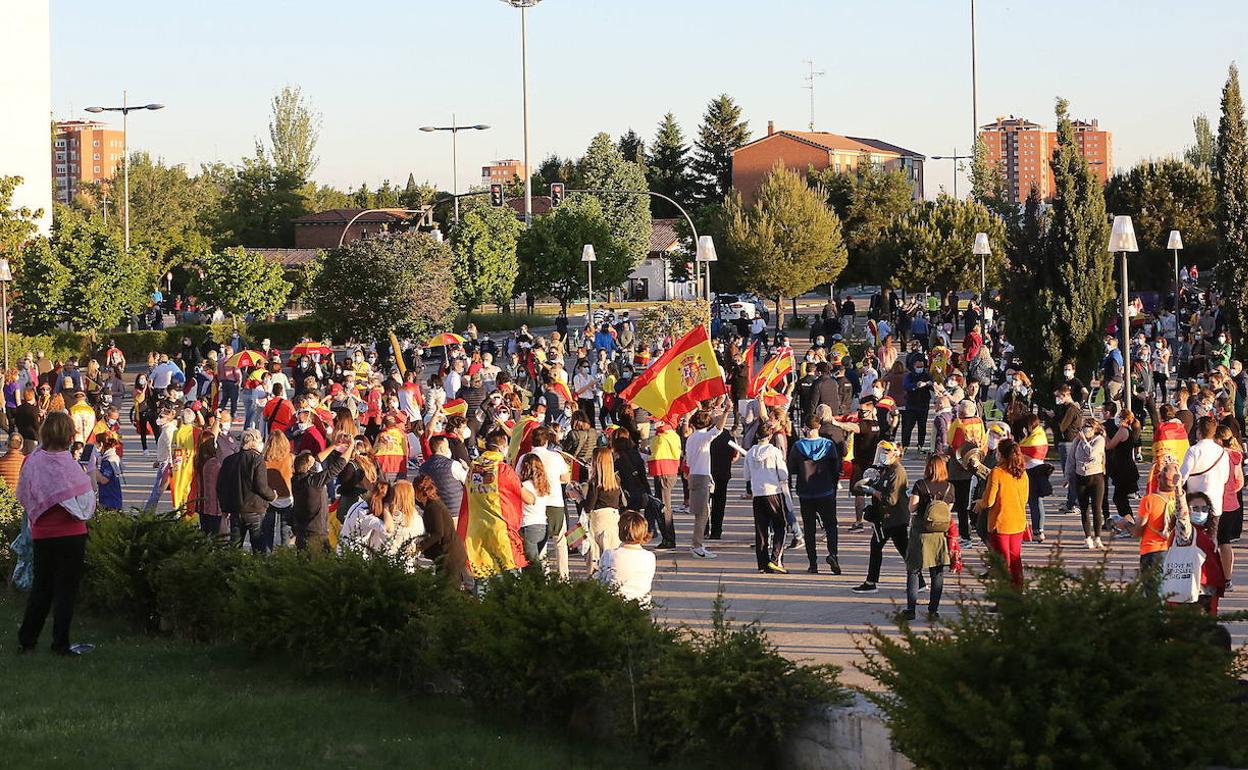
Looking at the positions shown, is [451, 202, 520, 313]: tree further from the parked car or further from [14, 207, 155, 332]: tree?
[14, 207, 155, 332]: tree

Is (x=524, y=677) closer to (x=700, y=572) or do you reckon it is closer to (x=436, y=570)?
(x=436, y=570)

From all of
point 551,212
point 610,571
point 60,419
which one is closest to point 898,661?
point 610,571

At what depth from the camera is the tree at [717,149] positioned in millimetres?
103500

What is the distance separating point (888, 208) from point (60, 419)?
186ft

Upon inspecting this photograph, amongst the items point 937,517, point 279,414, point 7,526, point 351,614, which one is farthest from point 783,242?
point 351,614

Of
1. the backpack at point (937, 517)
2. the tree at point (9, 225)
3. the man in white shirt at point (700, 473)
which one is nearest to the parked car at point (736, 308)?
the tree at point (9, 225)

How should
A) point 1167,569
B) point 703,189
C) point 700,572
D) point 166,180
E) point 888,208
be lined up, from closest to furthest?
point 1167,569
point 700,572
point 888,208
point 166,180
point 703,189

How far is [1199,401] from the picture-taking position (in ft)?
58.5

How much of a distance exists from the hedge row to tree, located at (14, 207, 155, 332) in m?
37.5

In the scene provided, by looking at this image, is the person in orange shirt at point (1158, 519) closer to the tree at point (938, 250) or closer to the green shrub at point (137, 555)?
the green shrub at point (137, 555)

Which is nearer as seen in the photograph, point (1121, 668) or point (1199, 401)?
point (1121, 668)

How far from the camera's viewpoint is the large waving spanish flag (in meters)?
18.4

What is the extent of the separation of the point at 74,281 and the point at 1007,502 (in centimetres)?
3956

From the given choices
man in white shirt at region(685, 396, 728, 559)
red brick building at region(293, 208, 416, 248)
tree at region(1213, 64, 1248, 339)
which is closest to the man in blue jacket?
man in white shirt at region(685, 396, 728, 559)
